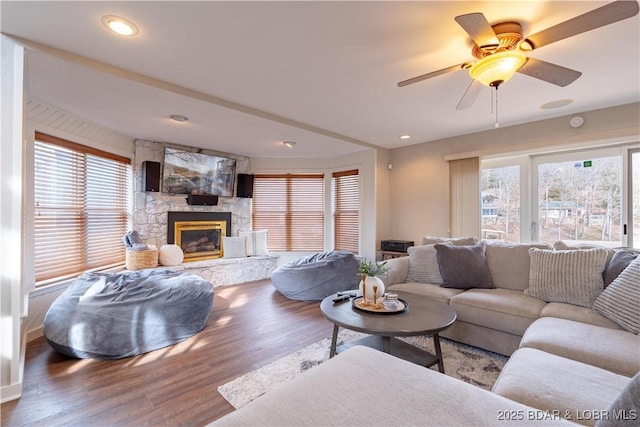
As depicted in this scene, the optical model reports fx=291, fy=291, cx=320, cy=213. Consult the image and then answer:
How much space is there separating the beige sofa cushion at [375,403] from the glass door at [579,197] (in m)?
3.82

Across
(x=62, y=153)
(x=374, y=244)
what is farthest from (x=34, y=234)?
(x=374, y=244)

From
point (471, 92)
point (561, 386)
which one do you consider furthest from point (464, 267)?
point (561, 386)

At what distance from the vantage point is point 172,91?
2760 millimetres

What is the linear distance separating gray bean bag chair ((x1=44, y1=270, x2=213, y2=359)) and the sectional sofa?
214 centimetres

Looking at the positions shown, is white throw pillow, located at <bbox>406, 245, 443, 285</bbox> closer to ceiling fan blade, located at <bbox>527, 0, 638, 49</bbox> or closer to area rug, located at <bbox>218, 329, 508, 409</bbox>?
area rug, located at <bbox>218, 329, 508, 409</bbox>

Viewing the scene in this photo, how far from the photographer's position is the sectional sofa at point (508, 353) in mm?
917

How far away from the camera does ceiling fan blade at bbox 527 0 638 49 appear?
131cm

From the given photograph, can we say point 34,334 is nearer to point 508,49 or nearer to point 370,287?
point 370,287

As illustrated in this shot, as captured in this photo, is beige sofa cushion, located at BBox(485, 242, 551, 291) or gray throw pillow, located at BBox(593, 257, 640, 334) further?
beige sofa cushion, located at BBox(485, 242, 551, 291)

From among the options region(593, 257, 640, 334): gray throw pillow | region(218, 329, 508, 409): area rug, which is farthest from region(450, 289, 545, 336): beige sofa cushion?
region(593, 257, 640, 334): gray throw pillow

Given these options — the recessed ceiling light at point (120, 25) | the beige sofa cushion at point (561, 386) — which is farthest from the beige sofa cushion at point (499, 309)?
the recessed ceiling light at point (120, 25)

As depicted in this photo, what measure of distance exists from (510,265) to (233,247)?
424 centimetres

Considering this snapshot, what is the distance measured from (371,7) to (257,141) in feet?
10.5

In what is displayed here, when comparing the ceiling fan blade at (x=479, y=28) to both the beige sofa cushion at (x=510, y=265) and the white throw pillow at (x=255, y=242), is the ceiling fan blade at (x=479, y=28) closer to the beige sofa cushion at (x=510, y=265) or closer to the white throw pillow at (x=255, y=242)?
the beige sofa cushion at (x=510, y=265)
